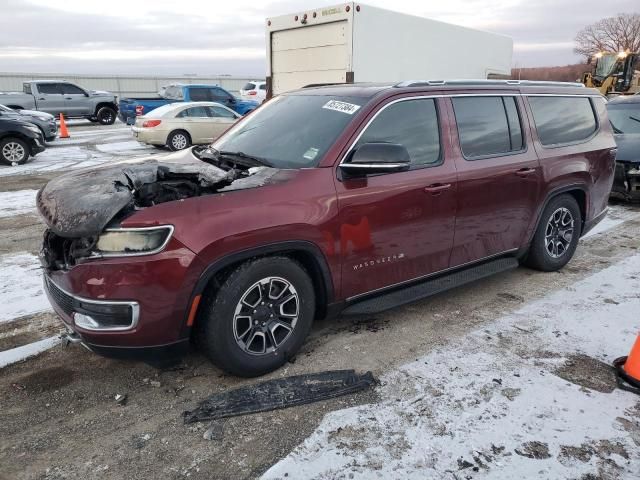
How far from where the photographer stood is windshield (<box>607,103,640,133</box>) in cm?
888

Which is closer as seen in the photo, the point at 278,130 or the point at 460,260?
the point at 278,130

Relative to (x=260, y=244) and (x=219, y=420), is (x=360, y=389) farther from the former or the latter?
(x=260, y=244)

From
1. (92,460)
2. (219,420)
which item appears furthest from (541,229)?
(92,460)

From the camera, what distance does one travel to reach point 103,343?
291 cm

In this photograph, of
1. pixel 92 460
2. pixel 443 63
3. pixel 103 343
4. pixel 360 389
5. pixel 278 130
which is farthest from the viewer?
pixel 443 63

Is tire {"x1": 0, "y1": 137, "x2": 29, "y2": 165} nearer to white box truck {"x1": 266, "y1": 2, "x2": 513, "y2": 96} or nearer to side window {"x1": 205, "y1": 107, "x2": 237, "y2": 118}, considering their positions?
side window {"x1": 205, "y1": 107, "x2": 237, "y2": 118}

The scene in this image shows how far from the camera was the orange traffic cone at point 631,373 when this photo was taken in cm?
321

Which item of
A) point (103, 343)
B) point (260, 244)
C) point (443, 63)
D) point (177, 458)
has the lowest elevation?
point (177, 458)

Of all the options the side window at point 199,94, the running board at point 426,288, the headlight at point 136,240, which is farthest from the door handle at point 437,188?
the side window at point 199,94

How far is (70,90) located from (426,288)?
69.3ft

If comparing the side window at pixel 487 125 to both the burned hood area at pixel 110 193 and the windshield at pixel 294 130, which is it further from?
the burned hood area at pixel 110 193

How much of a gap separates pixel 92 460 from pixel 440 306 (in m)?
2.90

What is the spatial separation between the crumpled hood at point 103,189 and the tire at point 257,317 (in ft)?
2.13

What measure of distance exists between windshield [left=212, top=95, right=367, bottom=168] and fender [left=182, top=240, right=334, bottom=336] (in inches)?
22.4
